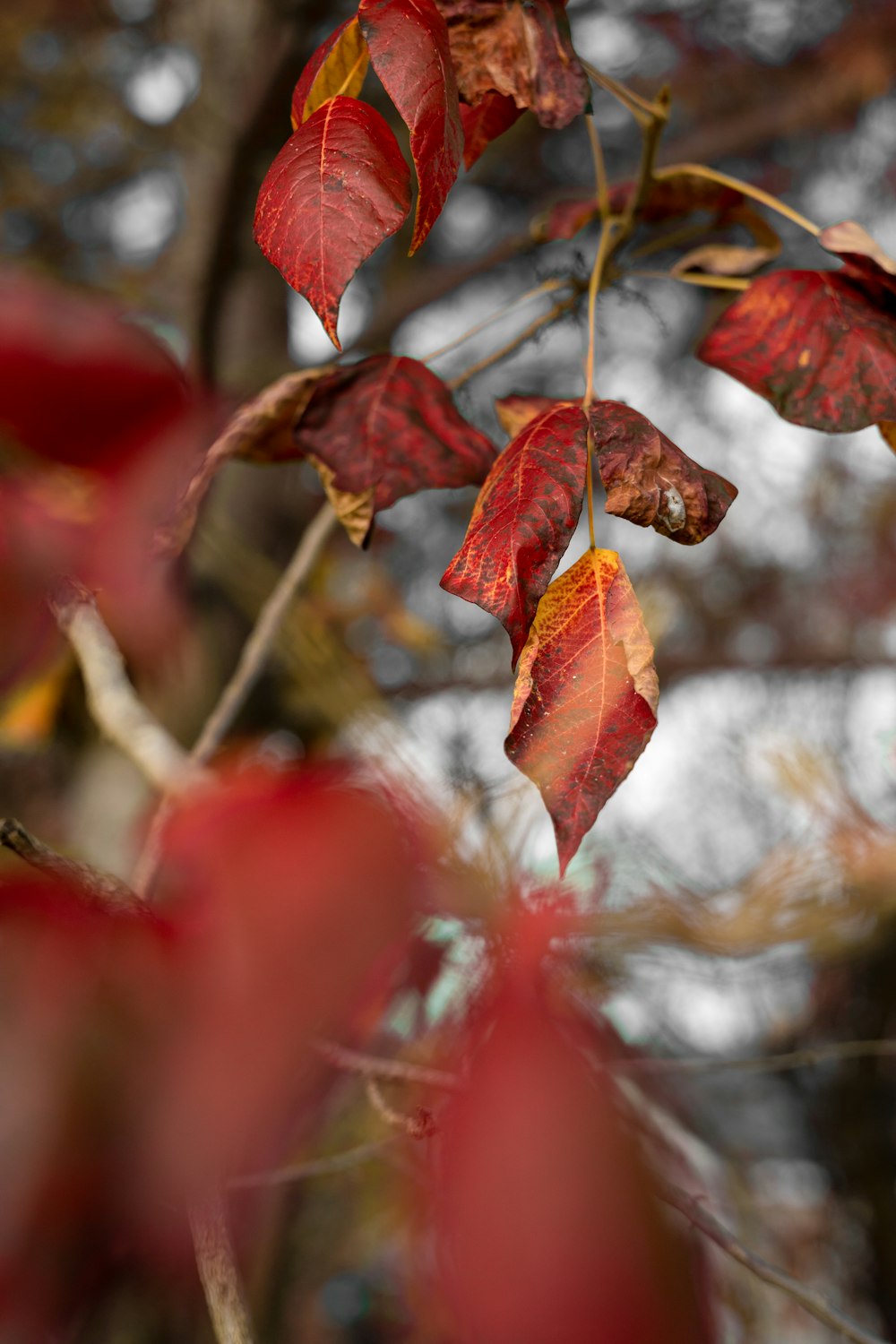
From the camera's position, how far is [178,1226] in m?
0.26

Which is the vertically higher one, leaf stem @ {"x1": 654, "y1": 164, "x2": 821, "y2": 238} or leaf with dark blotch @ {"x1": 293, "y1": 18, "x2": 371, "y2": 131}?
leaf stem @ {"x1": 654, "y1": 164, "x2": 821, "y2": 238}

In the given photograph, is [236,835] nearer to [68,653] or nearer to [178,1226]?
[178,1226]

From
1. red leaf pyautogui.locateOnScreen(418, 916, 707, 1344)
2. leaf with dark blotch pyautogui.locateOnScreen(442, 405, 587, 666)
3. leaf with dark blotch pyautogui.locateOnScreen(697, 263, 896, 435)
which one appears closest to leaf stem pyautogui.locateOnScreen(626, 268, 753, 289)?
leaf with dark blotch pyautogui.locateOnScreen(697, 263, 896, 435)

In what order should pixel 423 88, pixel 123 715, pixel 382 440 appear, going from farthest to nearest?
pixel 123 715 < pixel 382 440 < pixel 423 88

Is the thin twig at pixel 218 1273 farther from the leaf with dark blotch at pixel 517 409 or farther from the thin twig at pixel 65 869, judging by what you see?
the leaf with dark blotch at pixel 517 409

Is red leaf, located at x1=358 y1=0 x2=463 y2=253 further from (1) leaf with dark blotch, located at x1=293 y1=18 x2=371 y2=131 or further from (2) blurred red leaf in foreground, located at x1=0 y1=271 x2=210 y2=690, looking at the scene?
(2) blurred red leaf in foreground, located at x1=0 y1=271 x2=210 y2=690

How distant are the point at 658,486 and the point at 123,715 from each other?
0.34 metres

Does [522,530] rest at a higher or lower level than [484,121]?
lower

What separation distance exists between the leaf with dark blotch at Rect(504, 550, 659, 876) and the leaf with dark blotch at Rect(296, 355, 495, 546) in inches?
3.3

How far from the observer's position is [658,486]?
0.70 ft

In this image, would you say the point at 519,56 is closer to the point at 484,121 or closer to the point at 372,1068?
the point at 484,121

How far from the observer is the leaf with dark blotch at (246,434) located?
0.32 m

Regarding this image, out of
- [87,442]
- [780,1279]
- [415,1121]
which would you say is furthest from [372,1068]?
[87,442]

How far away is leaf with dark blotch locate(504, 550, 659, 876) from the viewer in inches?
8.2
